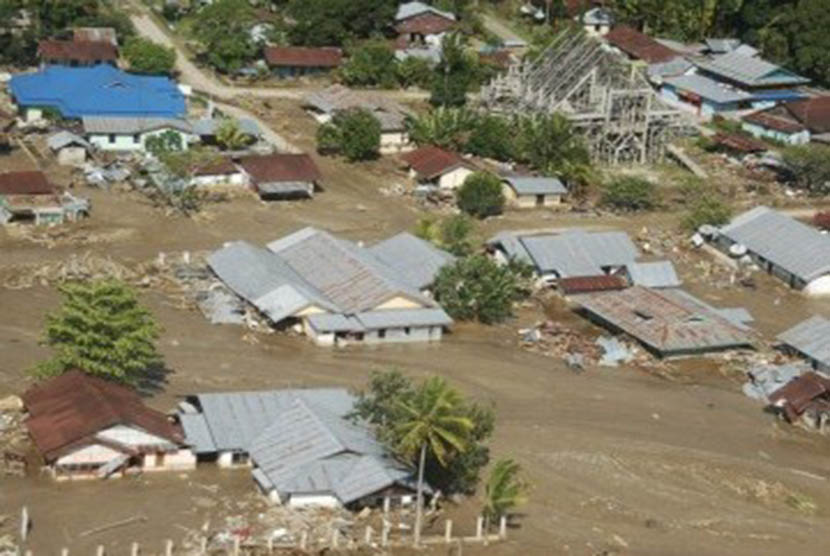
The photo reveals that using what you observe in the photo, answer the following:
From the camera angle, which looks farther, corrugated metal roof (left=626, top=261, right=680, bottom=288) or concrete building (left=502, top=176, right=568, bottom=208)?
concrete building (left=502, top=176, right=568, bottom=208)

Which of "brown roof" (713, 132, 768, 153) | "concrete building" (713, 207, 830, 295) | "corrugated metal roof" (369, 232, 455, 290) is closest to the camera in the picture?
"corrugated metal roof" (369, 232, 455, 290)

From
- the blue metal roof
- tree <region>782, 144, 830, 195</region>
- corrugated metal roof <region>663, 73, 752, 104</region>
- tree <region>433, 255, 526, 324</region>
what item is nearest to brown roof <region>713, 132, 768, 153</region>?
tree <region>782, 144, 830, 195</region>

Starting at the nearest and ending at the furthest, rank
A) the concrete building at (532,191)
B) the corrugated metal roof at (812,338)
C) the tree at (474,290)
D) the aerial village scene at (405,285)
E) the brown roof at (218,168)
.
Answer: the aerial village scene at (405,285) < the corrugated metal roof at (812,338) < the tree at (474,290) < the brown roof at (218,168) < the concrete building at (532,191)

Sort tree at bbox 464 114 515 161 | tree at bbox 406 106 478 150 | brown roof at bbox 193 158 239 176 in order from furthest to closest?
tree at bbox 406 106 478 150
tree at bbox 464 114 515 161
brown roof at bbox 193 158 239 176

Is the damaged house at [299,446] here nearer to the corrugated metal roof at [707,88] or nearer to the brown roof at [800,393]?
the brown roof at [800,393]

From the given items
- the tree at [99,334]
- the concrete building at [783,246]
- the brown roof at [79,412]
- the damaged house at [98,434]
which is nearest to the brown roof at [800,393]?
the concrete building at [783,246]

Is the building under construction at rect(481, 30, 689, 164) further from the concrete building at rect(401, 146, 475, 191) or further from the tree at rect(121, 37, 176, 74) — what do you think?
the tree at rect(121, 37, 176, 74)

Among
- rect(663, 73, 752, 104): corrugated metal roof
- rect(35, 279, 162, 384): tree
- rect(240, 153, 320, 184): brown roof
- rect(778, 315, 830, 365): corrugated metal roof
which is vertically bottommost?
rect(663, 73, 752, 104): corrugated metal roof
